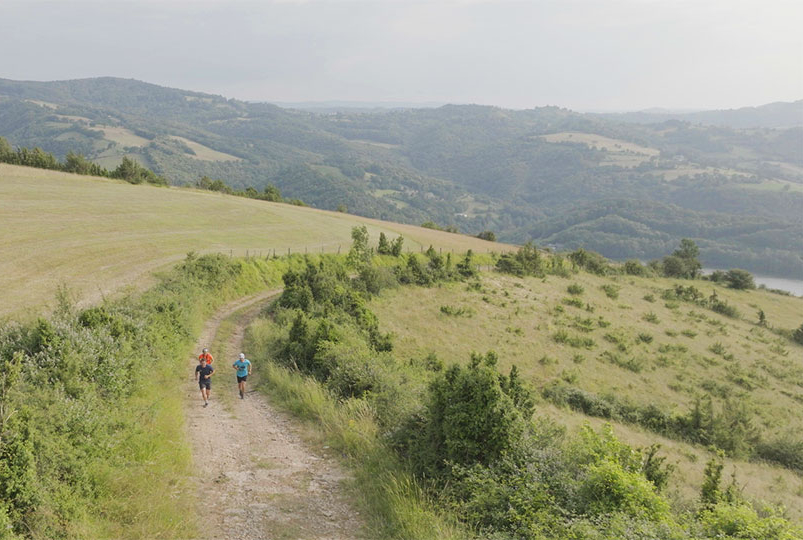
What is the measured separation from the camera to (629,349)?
36000mm

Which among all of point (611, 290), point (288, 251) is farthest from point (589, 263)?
point (288, 251)

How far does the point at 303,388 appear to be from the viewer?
45.2ft

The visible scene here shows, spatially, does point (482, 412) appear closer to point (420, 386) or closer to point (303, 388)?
point (420, 386)

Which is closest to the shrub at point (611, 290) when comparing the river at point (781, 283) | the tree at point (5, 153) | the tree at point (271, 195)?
the tree at point (271, 195)

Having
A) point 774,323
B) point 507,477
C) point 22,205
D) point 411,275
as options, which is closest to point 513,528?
point 507,477

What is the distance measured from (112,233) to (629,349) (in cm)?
4583

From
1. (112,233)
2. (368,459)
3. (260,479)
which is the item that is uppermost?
(112,233)

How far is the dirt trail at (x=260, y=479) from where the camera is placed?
782 centimetres

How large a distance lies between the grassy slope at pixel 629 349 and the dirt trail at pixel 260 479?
12.1 metres

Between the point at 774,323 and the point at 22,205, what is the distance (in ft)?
277

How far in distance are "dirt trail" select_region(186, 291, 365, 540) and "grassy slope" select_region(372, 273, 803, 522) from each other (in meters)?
12.1

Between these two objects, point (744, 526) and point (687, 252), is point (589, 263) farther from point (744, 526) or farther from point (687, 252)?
point (744, 526)

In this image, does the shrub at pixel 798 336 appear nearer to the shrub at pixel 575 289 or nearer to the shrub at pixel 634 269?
the shrub at pixel 575 289

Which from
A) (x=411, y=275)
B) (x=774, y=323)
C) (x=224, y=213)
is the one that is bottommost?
(x=774, y=323)
